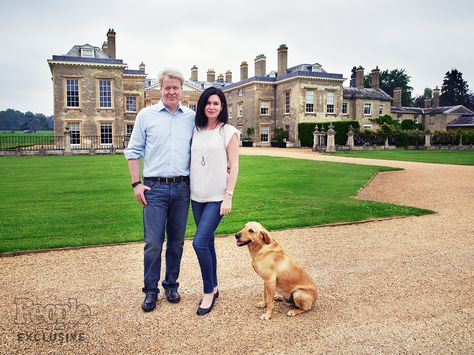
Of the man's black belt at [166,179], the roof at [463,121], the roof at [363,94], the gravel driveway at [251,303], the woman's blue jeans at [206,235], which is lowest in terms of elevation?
the gravel driveway at [251,303]

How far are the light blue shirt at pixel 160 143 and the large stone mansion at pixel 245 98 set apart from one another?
1185 inches

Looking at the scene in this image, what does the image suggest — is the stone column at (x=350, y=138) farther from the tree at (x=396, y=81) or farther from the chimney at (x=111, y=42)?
the tree at (x=396, y=81)

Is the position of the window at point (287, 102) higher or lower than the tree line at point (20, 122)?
lower

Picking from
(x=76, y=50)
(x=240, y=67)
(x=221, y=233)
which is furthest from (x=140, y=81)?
(x=221, y=233)

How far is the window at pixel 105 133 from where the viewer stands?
3328cm

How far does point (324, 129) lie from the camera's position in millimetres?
32969

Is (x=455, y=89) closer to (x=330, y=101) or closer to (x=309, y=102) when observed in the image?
(x=330, y=101)

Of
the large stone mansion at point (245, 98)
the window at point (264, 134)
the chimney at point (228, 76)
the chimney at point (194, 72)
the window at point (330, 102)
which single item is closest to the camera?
the large stone mansion at point (245, 98)

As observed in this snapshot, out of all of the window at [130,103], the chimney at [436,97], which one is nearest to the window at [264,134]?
the window at [130,103]

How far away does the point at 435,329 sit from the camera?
3.28 meters

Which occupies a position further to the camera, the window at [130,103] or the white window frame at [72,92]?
the window at [130,103]

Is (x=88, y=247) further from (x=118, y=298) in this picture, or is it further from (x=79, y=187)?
(x=79, y=187)

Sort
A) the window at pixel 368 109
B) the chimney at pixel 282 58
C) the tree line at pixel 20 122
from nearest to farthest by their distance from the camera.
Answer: the chimney at pixel 282 58
the window at pixel 368 109
the tree line at pixel 20 122

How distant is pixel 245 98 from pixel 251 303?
4027 cm
